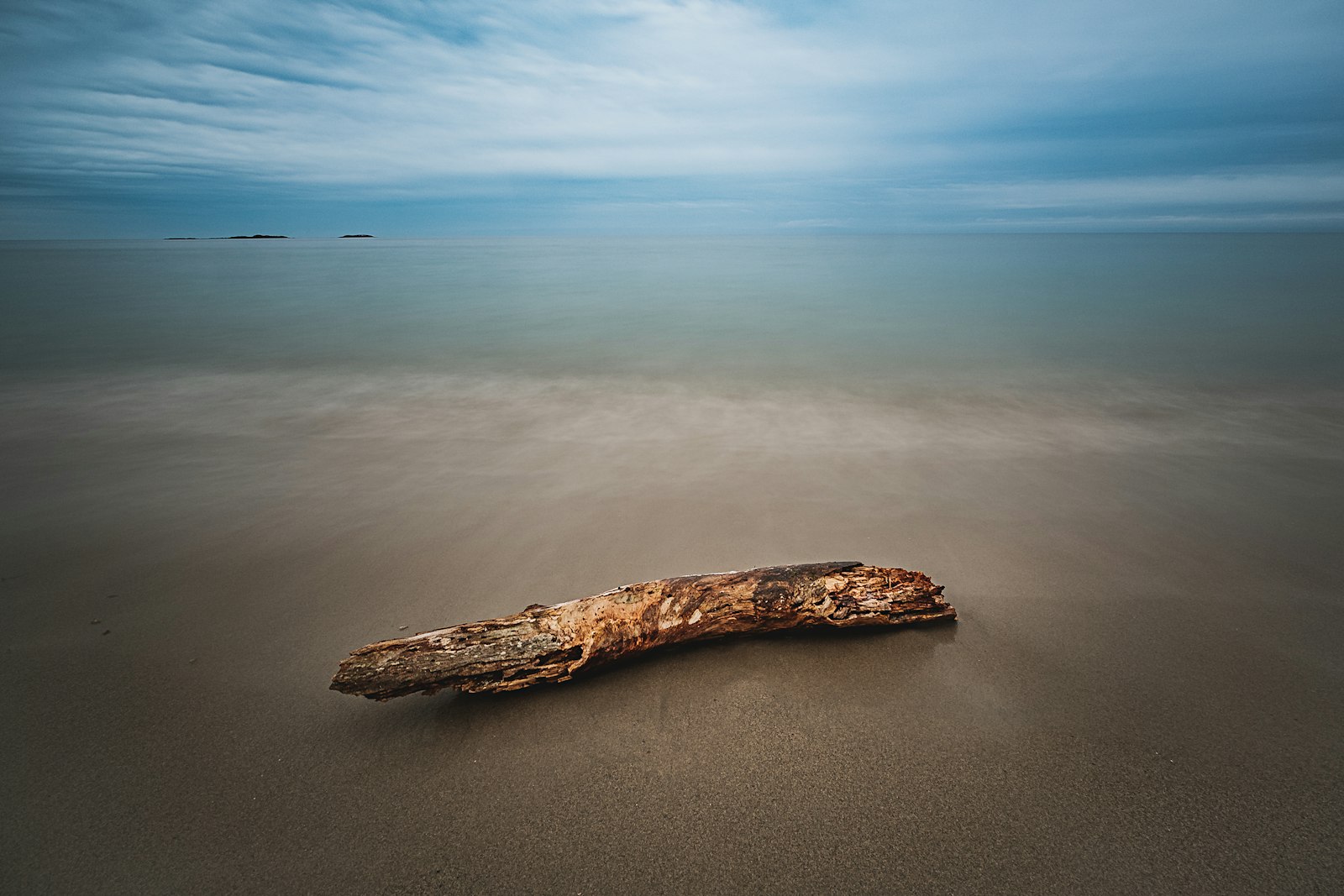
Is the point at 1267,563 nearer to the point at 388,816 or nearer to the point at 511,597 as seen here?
the point at 511,597

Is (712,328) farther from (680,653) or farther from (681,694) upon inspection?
(681,694)

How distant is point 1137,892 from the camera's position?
210cm

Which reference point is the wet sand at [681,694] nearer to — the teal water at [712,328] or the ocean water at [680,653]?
the ocean water at [680,653]

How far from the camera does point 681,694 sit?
301cm

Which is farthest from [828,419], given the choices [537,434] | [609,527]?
[609,527]

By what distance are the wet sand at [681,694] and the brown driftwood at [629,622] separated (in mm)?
169

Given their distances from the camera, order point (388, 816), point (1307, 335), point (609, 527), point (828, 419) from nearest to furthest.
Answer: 1. point (388, 816)
2. point (609, 527)
3. point (828, 419)
4. point (1307, 335)

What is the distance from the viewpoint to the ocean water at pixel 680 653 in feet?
7.47

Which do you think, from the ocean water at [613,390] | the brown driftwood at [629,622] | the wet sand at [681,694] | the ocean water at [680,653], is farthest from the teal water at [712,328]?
the brown driftwood at [629,622]

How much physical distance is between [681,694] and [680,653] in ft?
0.91

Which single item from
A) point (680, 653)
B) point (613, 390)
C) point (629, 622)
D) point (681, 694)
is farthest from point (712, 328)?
point (681, 694)

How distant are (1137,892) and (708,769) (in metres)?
1.48

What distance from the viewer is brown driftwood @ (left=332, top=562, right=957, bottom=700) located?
272 centimetres

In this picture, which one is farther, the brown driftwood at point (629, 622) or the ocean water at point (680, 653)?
the brown driftwood at point (629, 622)
